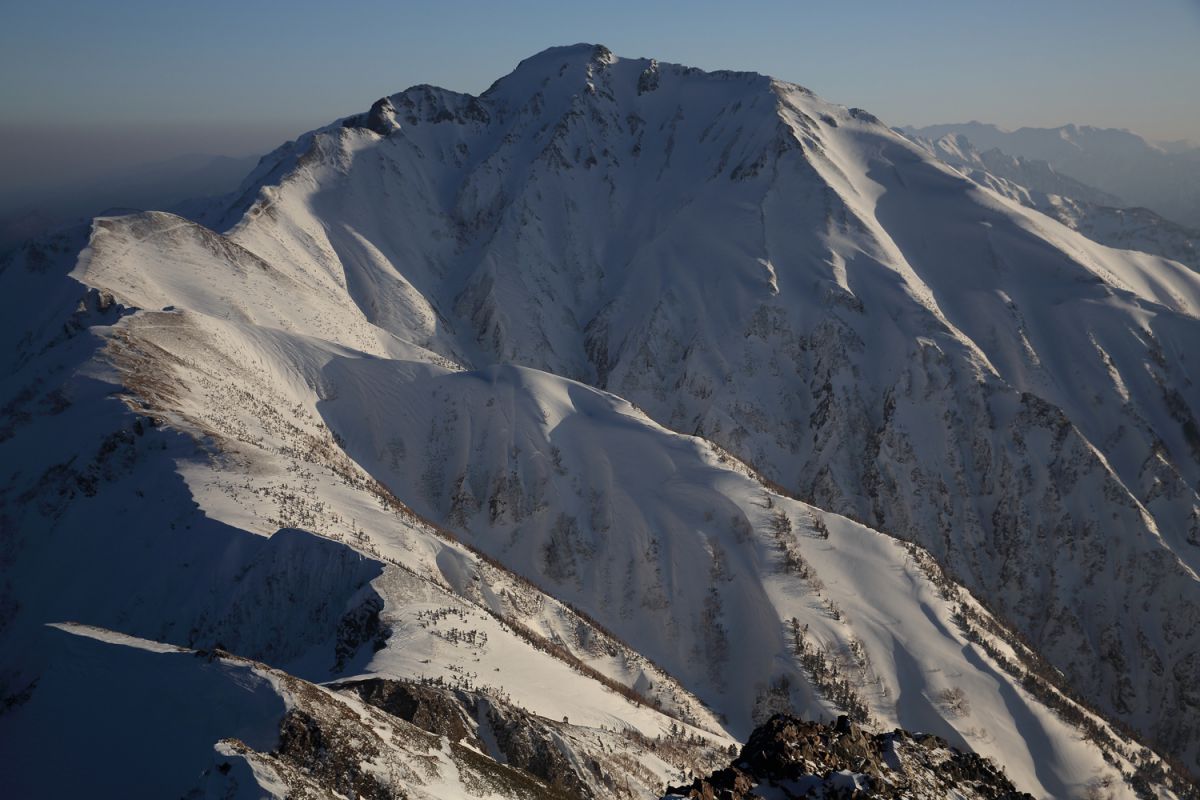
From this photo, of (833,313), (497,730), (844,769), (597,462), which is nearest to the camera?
(844,769)

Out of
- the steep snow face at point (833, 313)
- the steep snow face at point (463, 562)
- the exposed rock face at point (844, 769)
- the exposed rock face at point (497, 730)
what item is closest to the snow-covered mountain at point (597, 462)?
the exposed rock face at point (497, 730)

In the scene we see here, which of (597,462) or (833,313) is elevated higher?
(833,313)

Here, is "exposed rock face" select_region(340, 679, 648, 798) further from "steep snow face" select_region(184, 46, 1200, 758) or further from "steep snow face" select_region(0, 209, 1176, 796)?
"steep snow face" select_region(184, 46, 1200, 758)

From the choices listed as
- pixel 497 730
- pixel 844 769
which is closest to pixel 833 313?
pixel 497 730

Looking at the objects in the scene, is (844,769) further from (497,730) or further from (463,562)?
(463,562)

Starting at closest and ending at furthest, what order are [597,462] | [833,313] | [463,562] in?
1. [463,562]
2. [597,462]
3. [833,313]

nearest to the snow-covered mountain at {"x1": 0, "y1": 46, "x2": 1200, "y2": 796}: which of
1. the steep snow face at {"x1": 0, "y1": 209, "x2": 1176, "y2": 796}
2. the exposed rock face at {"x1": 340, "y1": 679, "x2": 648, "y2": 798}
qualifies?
the exposed rock face at {"x1": 340, "y1": 679, "x2": 648, "y2": 798}

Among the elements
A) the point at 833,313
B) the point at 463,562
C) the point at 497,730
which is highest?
the point at 833,313

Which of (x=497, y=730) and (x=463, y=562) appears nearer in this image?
(x=497, y=730)
